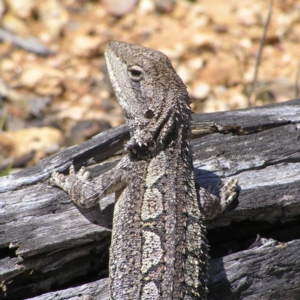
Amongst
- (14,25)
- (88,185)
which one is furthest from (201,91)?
(88,185)

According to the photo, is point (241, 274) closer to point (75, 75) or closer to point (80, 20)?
point (75, 75)

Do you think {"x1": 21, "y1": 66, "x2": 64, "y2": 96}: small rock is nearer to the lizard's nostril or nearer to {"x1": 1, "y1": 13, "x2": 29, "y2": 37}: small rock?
{"x1": 1, "y1": 13, "x2": 29, "y2": 37}: small rock

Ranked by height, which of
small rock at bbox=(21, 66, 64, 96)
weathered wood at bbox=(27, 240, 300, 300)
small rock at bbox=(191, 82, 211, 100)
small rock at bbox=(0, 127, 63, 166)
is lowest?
weathered wood at bbox=(27, 240, 300, 300)

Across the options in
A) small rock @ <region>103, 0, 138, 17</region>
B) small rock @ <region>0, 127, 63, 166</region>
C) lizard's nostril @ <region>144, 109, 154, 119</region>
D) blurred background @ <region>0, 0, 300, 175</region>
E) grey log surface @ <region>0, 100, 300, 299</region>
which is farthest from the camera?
small rock @ <region>103, 0, 138, 17</region>

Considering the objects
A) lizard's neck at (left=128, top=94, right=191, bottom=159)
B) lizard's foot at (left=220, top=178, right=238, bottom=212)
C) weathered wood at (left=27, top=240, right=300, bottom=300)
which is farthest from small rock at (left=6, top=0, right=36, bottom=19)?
weathered wood at (left=27, top=240, right=300, bottom=300)

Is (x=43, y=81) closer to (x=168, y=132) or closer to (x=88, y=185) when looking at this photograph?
(x=88, y=185)
